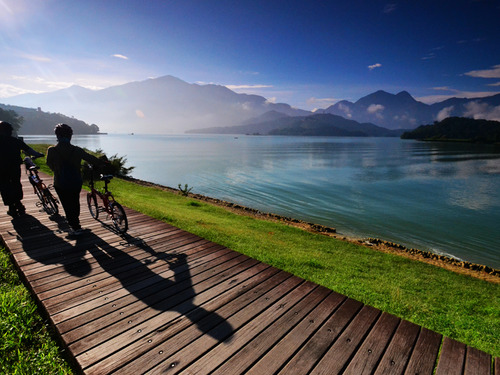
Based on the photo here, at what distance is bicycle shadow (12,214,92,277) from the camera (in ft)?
17.6

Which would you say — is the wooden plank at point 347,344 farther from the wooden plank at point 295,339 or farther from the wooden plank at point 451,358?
the wooden plank at point 451,358

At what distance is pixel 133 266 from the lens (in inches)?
213

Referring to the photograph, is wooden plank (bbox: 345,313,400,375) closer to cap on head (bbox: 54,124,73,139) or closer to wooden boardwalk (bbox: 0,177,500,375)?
wooden boardwalk (bbox: 0,177,500,375)

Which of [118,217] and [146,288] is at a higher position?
[118,217]

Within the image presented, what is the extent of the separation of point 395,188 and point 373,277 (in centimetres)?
2888

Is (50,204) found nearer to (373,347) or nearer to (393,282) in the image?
(373,347)

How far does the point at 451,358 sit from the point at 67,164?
330 inches

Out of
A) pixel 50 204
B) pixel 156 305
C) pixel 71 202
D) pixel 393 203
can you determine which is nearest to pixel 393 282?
pixel 156 305

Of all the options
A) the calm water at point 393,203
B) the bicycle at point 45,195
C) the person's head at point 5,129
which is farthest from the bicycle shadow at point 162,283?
the calm water at point 393,203

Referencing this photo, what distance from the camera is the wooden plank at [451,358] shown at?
10.1 feet

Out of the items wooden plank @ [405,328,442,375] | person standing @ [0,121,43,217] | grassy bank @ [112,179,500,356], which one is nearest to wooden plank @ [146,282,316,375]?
wooden plank @ [405,328,442,375]

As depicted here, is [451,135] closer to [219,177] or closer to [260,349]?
[219,177]

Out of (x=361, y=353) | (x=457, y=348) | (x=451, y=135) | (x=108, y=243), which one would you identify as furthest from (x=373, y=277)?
(x=451, y=135)

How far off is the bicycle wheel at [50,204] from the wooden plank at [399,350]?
9.97 metres
